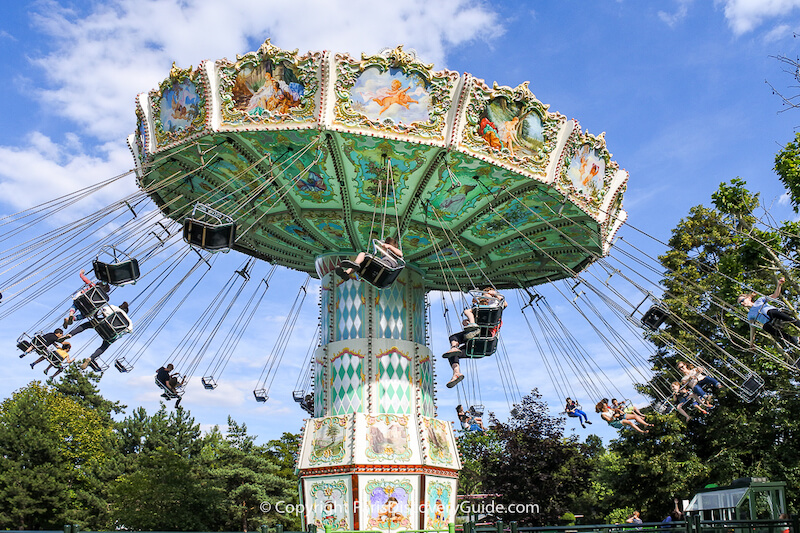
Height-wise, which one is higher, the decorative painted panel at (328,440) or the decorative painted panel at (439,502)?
the decorative painted panel at (328,440)

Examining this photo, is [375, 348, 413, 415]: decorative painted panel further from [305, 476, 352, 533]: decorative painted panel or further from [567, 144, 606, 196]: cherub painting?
[567, 144, 606, 196]: cherub painting

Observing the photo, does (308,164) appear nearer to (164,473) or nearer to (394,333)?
(394,333)

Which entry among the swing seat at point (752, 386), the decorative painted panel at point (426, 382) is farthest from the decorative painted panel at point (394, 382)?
the swing seat at point (752, 386)

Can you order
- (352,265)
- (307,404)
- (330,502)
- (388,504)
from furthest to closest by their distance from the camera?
(307,404) → (330,502) → (388,504) → (352,265)

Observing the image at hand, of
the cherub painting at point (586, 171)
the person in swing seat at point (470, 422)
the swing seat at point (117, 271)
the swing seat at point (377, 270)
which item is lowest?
the person in swing seat at point (470, 422)

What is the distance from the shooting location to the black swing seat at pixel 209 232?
9.80 metres

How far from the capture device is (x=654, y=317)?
13438 millimetres

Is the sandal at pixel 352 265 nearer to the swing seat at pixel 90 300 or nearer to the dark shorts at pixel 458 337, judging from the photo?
the dark shorts at pixel 458 337

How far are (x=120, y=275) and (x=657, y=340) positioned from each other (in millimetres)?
16448

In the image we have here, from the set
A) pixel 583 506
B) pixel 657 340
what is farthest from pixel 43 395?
pixel 657 340

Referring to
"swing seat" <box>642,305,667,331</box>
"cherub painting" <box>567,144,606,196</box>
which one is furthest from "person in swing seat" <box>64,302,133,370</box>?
"swing seat" <box>642,305,667,331</box>

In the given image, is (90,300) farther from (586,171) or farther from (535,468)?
(535,468)

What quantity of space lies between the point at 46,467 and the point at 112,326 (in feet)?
82.8

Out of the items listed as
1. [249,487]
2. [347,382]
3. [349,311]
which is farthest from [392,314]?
[249,487]
